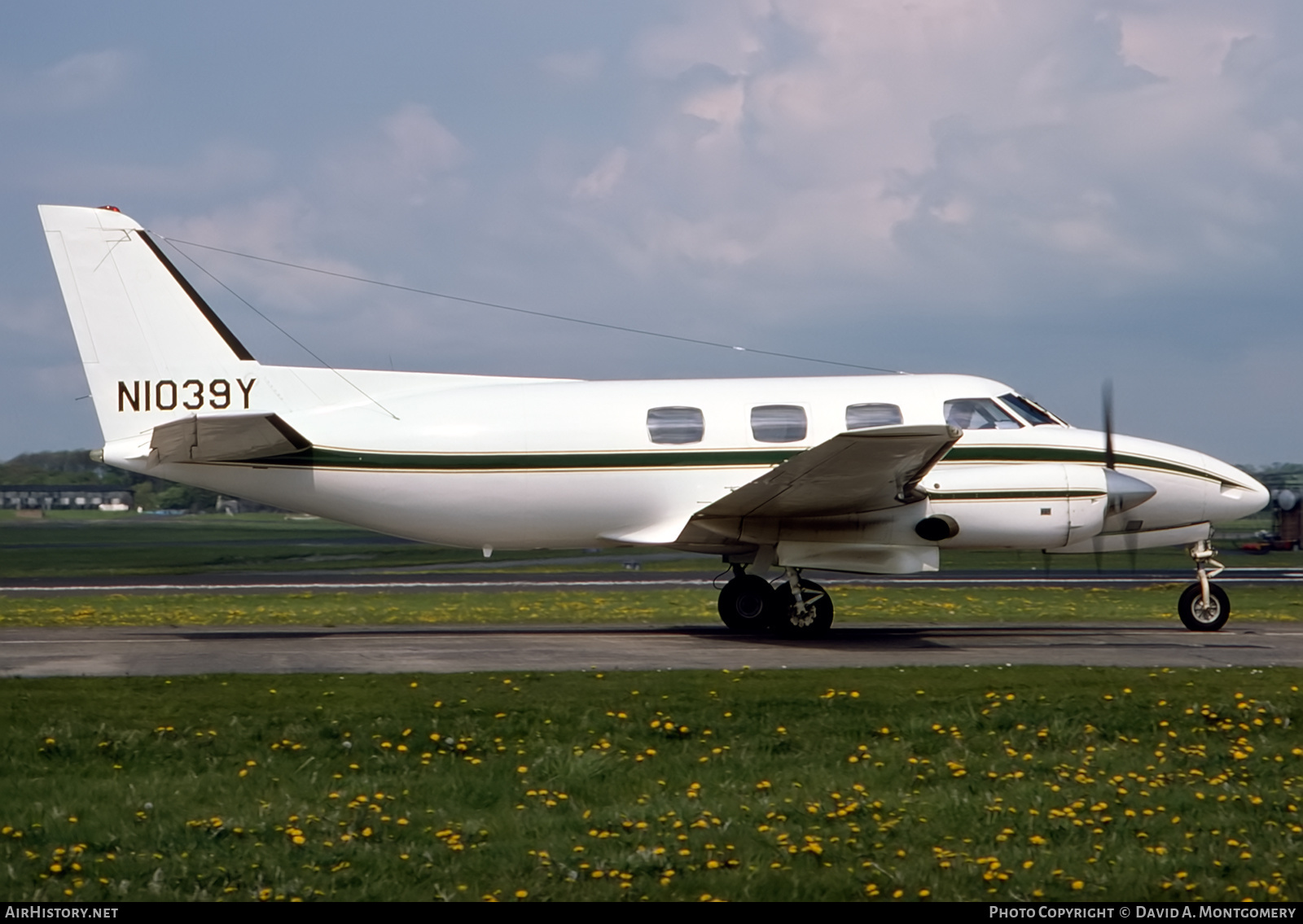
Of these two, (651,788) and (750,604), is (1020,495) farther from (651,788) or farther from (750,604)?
(651,788)

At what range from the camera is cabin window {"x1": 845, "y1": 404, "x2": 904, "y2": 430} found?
18.8 metres

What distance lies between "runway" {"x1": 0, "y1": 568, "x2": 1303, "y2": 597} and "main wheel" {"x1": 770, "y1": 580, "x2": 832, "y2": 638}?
11.6 metres

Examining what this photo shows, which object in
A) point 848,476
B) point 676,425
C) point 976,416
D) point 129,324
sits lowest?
point 848,476

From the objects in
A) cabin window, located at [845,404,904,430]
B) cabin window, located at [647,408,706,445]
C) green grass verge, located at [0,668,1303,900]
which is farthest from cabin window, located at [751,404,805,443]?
green grass verge, located at [0,668,1303,900]

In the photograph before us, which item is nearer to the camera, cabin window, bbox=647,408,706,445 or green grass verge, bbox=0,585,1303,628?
cabin window, bbox=647,408,706,445

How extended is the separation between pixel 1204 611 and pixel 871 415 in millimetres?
6117

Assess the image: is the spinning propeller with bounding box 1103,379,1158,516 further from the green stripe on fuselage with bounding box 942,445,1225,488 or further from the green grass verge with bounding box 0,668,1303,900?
the green grass verge with bounding box 0,668,1303,900

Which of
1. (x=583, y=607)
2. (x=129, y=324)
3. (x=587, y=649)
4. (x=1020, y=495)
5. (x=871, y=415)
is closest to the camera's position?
(x=587, y=649)

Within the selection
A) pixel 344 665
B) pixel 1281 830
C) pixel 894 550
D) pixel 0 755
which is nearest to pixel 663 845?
pixel 1281 830

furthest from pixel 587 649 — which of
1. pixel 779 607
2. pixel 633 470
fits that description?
pixel 779 607

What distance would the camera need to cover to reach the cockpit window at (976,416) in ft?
61.9

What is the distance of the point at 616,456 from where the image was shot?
18.8 m

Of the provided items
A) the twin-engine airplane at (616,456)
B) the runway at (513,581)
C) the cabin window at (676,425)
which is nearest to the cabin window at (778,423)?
the twin-engine airplane at (616,456)

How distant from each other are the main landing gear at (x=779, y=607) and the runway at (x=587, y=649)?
40 cm
